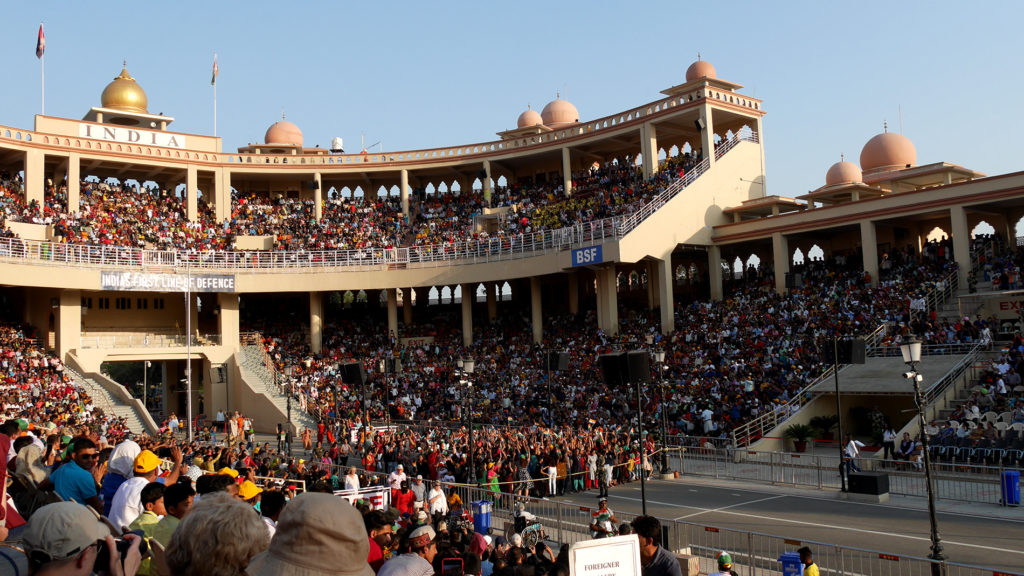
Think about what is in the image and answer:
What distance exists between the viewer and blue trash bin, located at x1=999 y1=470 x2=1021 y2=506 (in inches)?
753

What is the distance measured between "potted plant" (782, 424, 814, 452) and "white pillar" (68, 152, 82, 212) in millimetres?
38426

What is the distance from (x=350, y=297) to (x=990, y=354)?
3746 cm

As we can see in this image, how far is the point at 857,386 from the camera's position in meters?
29.2

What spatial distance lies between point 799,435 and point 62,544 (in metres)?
28.0

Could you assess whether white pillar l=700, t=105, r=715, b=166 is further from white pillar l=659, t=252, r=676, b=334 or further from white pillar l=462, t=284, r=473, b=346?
white pillar l=462, t=284, r=473, b=346

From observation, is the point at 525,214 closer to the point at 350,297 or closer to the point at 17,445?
the point at 350,297

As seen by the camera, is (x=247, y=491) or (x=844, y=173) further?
(x=844, y=173)

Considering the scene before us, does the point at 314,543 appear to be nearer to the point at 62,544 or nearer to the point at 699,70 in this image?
the point at 62,544

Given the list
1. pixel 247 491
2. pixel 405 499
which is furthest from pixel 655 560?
pixel 405 499

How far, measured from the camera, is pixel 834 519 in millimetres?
18656

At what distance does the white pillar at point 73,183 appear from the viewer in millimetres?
44719

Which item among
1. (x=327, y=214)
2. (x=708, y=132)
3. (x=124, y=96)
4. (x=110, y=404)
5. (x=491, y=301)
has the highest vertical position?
(x=124, y=96)

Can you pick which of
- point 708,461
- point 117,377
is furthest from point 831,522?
point 117,377

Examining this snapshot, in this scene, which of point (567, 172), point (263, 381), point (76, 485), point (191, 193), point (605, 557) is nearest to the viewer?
point (605, 557)
